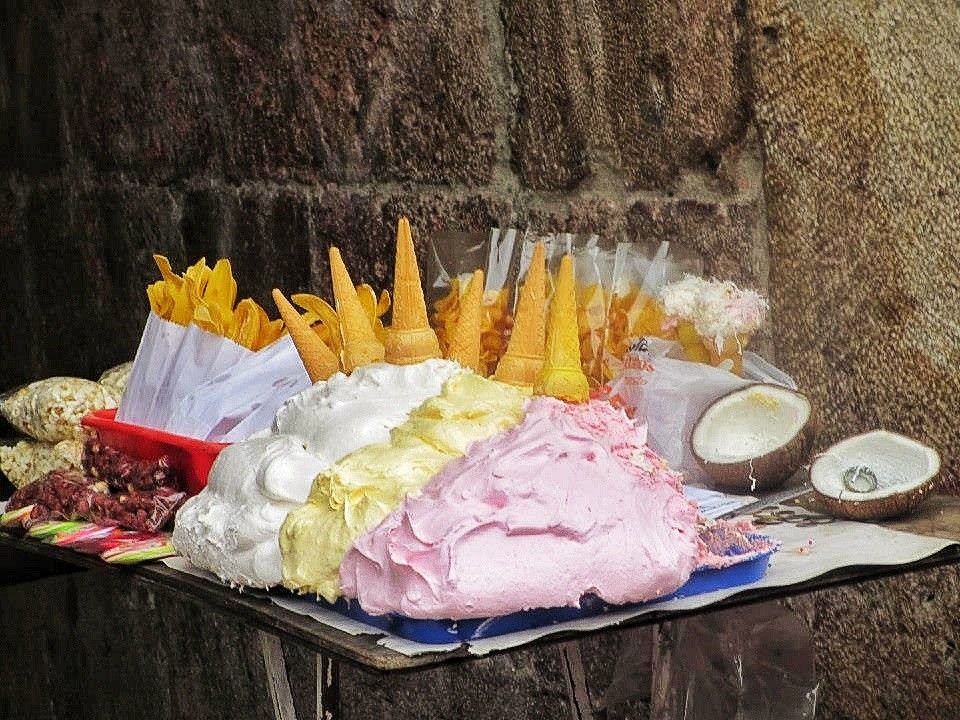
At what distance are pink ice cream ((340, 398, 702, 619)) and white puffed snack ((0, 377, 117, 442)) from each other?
130 cm

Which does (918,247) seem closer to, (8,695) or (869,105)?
(869,105)

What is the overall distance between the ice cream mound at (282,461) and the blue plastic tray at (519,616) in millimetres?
137

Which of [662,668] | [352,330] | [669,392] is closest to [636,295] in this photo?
[669,392]

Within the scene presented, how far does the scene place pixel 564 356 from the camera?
1.76 meters

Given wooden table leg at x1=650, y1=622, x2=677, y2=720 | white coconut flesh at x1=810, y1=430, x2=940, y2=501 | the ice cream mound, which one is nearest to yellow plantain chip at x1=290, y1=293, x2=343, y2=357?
the ice cream mound

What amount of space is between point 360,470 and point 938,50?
1.12 metres

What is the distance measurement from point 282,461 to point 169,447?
2.02 ft

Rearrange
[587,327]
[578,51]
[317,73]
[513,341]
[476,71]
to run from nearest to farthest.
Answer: [513,341] < [587,327] < [578,51] < [476,71] < [317,73]

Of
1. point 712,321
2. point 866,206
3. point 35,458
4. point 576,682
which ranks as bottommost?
point 576,682

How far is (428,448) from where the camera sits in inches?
61.7

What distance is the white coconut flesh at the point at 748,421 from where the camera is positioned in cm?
187

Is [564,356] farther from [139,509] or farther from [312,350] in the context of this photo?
[139,509]

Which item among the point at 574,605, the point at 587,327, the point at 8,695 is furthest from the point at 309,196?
the point at 8,695

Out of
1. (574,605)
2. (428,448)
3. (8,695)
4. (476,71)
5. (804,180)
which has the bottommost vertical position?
(8,695)
